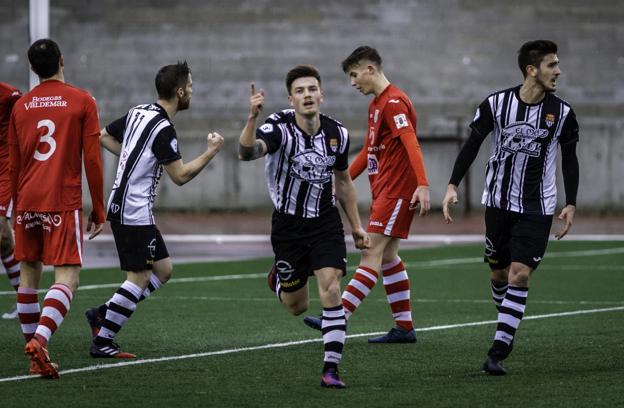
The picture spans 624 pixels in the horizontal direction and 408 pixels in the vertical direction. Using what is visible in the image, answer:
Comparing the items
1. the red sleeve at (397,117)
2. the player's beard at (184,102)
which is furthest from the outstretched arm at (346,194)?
the red sleeve at (397,117)

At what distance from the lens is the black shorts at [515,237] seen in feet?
27.3

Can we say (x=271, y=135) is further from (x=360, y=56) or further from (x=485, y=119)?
(x=360, y=56)

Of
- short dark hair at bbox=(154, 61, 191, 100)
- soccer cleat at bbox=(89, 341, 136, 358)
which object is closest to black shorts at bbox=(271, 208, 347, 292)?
short dark hair at bbox=(154, 61, 191, 100)

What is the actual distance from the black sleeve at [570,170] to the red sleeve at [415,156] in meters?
1.03

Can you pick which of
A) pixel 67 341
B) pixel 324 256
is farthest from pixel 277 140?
pixel 67 341

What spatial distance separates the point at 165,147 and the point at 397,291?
8.46 feet

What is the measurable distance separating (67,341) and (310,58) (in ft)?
69.1

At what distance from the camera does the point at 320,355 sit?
9.02 metres

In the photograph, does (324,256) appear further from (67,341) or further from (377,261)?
(67,341)

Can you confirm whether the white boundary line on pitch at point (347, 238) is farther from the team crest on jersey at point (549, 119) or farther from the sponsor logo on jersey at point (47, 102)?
the sponsor logo on jersey at point (47, 102)

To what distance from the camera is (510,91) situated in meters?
8.57

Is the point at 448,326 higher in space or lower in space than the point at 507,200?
lower

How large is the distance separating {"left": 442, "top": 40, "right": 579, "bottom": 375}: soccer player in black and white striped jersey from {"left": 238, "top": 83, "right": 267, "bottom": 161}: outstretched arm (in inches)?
57.7

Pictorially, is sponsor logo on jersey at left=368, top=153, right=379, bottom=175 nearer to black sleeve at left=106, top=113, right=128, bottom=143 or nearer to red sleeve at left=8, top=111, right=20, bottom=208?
black sleeve at left=106, top=113, right=128, bottom=143
